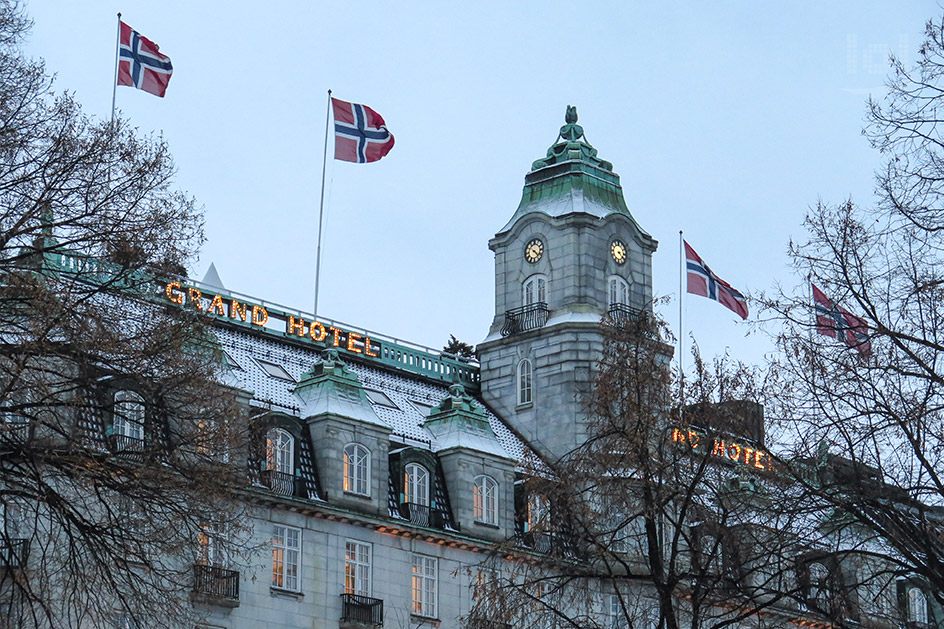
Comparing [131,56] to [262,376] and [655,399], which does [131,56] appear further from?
[655,399]

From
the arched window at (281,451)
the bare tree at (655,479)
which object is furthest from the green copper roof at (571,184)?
the bare tree at (655,479)

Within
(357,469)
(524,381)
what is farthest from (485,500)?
(524,381)

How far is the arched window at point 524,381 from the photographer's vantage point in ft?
287

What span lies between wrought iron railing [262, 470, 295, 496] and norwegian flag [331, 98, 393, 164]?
731 inches

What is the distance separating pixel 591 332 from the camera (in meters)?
85.5

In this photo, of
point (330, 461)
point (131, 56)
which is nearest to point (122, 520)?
point (330, 461)

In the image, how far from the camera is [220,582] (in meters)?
64.9

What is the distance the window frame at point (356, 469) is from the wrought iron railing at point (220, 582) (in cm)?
760

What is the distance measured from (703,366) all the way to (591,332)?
36.4 metres

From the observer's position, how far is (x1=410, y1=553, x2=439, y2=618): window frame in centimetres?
7312

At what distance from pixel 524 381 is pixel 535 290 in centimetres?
487

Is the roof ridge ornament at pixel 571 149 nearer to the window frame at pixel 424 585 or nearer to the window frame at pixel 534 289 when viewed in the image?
the window frame at pixel 534 289

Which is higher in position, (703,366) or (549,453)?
(549,453)

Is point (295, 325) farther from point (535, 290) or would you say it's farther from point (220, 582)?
point (220, 582)
